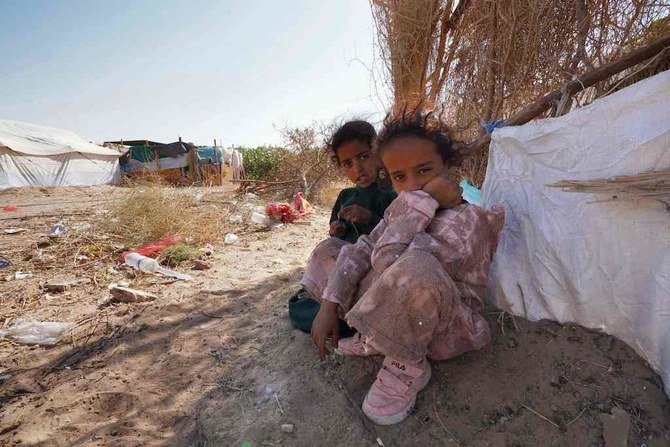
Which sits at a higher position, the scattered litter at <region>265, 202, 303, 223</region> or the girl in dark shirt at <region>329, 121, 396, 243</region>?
the girl in dark shirt at <region>329, 121, 396, 243</region>

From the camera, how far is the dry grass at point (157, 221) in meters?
4.98

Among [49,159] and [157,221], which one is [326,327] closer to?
[157,221]

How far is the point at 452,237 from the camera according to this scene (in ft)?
4.17

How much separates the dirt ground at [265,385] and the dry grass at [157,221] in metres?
2.06

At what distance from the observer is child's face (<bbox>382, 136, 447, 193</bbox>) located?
1422 millimetres

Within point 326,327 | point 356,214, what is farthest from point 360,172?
point 326,327

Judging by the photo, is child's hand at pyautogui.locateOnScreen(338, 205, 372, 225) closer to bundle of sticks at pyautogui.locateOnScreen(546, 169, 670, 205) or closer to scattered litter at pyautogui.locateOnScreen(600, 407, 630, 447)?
bundle of sticks at pyautogui.locateOnScreen(546, 169, 670, 205)

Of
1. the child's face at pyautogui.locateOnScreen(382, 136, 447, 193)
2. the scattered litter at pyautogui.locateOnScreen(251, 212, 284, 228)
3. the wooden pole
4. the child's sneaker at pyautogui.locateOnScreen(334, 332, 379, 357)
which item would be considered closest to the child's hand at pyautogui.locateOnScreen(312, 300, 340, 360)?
the child's sneaker at pyautogui.locateOnScreen(334, 332, 379, 357)

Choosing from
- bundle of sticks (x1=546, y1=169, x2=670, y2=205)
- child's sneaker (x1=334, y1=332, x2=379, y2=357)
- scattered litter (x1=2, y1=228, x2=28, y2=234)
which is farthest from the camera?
scattered litter (x1=2, y1=228, x2=28, y2=234)

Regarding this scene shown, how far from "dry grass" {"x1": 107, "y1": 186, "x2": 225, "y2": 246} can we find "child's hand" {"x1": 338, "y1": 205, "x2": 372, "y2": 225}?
11.6ft

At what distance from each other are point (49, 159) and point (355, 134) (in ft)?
65.5

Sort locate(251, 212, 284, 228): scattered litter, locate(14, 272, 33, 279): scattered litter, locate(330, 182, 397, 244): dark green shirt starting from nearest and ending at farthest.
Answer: locate(330, 182, 397, 244): dark green shirt, locate(14, 272, 33, 279): scattered litter, locate(251, 212, 284, 228): scattered litter

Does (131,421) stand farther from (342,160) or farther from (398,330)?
(342,160)

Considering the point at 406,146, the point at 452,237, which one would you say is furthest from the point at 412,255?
the point at 406,146
